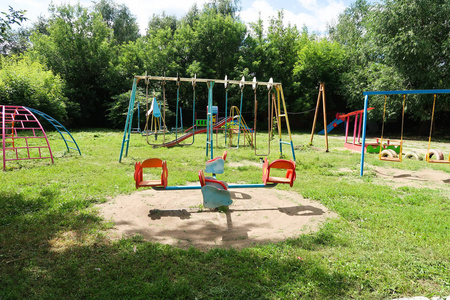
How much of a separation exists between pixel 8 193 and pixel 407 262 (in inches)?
257

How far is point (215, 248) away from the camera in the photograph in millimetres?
3389

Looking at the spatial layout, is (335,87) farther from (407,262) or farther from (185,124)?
(407,262)

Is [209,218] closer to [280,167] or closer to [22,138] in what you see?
[280,167]

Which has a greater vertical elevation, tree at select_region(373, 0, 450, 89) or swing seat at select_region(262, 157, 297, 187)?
tree at select_region(373, 0, 450, 89)

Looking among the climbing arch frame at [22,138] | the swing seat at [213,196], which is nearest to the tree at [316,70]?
the climbing arch frame at [22,138]

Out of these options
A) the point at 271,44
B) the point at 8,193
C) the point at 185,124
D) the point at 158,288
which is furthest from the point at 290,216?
the point at 271,44

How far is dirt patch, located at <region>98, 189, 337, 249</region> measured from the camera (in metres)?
3.71

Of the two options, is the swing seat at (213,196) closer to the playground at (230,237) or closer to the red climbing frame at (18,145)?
the playground at (230,237)

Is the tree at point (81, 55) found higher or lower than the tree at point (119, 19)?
lower

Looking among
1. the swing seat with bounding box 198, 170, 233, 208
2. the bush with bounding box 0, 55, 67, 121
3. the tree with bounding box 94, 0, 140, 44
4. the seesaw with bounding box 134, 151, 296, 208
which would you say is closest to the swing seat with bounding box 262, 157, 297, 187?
the seesaw with bounding box 134, 151, 296, 208

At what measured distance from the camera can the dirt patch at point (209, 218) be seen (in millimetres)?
3709

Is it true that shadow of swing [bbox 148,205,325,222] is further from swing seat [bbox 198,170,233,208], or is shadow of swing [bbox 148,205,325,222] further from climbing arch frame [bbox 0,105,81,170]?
climbing arch frame [bbox 0,105,81,170]

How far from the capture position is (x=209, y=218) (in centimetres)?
439

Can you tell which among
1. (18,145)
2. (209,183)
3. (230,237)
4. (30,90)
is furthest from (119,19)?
(230,237)
